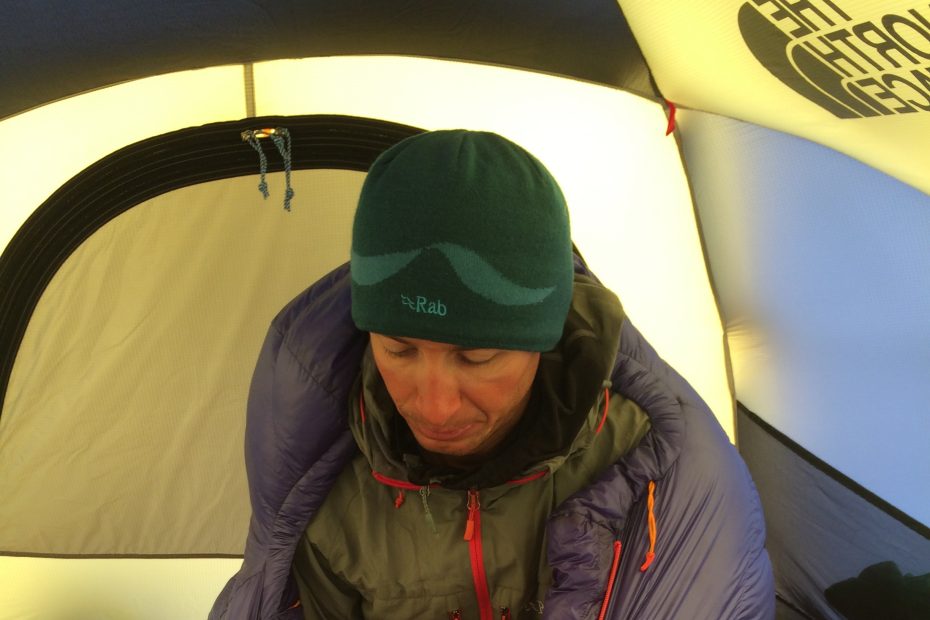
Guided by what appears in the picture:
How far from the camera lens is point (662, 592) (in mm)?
1044

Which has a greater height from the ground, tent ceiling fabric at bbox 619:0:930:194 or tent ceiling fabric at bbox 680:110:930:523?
tent ceiling fabric at bbox 619:0:930:194

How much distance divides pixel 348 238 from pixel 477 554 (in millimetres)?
818

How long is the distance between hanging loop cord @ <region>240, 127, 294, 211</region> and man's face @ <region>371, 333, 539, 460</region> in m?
0.68

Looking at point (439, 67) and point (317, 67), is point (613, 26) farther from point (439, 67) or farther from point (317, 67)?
point (317, 67)

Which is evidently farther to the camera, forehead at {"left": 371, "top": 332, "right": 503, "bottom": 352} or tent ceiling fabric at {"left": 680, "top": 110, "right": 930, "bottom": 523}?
tent ceiling fabric at {"left": 680, "top": 110, "right": 930, "bottom": 523}

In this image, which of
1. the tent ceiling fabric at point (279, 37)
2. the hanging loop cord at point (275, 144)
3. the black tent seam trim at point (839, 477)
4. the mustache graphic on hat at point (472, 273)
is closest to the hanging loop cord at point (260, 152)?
the hanging loop cord at point (275, 144)

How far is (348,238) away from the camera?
1.73 m

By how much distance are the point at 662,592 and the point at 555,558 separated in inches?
5.3

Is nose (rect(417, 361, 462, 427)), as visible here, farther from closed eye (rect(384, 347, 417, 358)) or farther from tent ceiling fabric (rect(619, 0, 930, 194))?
tent ceiling fabric (rect(619, 0, 930, 194))

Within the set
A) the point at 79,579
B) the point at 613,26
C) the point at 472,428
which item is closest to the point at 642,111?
the point at 613,26

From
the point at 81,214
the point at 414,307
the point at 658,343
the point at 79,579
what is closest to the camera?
the point at 414,307

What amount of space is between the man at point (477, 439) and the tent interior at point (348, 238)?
18.0 inches

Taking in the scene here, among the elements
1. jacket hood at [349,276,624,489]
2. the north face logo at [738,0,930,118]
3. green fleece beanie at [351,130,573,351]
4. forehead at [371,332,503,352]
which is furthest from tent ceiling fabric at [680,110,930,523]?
forehead at [371,332,503,352]

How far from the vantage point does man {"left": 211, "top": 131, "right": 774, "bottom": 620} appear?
35.8 inches
